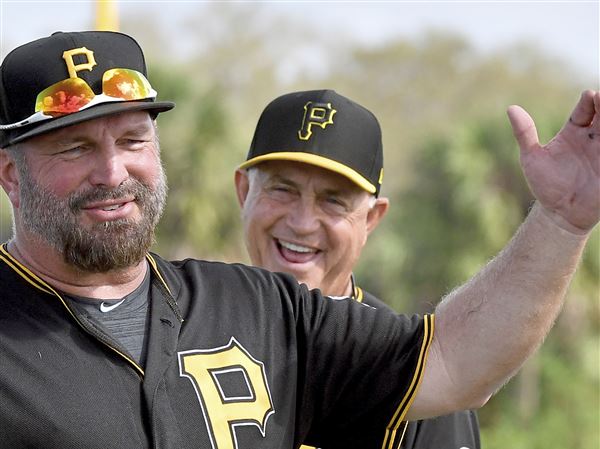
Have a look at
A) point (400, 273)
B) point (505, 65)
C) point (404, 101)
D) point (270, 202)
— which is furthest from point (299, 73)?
point (270, 202)

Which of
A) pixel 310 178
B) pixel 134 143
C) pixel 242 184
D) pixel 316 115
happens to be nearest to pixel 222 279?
pixel 134 143

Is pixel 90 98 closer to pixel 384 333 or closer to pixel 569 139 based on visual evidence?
pixel 384 333

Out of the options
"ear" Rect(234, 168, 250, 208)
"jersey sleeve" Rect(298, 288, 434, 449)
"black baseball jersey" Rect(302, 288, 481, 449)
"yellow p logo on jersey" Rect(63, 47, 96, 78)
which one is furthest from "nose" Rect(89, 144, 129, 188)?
"ear" Rect(234, 168, 250, 208)

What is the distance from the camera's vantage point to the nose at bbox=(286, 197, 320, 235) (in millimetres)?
4383

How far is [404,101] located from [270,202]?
155 feet

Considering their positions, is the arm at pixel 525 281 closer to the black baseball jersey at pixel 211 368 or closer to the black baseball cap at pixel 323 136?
the black baseball jersey at pixel 211 368

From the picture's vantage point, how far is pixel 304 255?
14.6 ft

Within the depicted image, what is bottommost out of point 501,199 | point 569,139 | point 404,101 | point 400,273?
point 404,101

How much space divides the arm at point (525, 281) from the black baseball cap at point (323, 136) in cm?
118

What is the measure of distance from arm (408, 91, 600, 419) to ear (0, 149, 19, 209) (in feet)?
4.25

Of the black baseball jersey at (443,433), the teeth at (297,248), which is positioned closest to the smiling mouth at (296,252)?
the teeth at (297,248)

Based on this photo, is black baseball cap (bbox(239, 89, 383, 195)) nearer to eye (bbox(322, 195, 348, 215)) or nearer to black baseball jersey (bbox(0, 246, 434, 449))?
eye (bbox(322, 195, 348, 215))

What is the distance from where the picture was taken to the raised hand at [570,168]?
302 cm

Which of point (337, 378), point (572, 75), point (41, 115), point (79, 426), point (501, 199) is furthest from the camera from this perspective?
point (572, 75)
